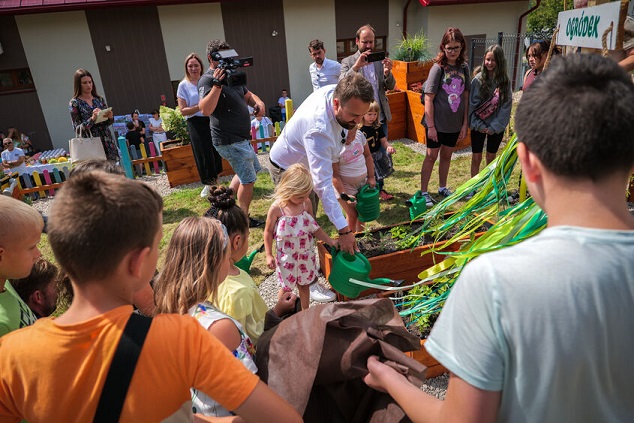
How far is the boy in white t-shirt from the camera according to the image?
393 centimetres

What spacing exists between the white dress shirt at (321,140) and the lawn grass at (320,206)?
3.91 feet

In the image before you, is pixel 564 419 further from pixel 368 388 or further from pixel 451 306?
pixel 368 388

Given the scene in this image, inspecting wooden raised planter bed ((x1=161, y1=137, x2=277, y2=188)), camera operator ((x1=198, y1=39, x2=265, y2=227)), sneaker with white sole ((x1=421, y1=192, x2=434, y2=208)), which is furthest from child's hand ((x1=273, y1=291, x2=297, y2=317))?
wooden raised planter bed ((x1=161, y1=137, x2=277, y2=188))

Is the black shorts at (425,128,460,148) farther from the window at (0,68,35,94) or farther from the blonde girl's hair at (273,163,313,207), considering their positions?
the window at (0,68,35,94)

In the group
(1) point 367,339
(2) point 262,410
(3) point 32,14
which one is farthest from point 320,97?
(3) point 32,14

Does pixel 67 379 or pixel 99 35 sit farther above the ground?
pixel 99 35

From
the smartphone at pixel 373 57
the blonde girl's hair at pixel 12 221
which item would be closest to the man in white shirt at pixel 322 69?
the smartphone at pixel 373 57

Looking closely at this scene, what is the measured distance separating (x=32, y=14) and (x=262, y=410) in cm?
1218

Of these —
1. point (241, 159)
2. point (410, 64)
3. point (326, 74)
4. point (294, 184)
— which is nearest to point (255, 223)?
point (241, 159)

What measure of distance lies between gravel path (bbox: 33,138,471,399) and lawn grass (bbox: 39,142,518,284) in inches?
7.3

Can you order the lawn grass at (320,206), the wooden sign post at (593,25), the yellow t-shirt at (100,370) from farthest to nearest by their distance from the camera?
the lawn grass at (320,206) → the wooden sign post at (593,25) → the yellow t-shirt at (100,370)

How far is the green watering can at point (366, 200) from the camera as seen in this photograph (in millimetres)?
3928

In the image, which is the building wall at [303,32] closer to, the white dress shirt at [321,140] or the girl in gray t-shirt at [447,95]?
the girl in gray t-shirt at [447,95]

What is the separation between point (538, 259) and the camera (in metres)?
0.78
